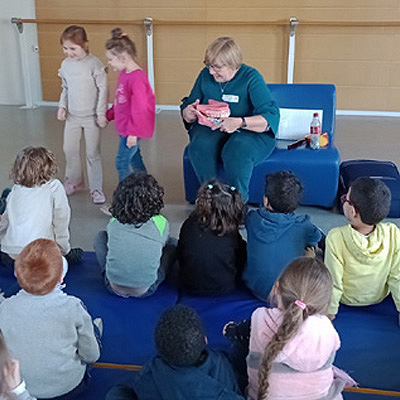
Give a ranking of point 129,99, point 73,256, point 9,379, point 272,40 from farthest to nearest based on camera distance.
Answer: point 272,40 → point 129,99 → point 73,256 → point 9,379

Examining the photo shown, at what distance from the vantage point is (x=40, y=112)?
23.7ft

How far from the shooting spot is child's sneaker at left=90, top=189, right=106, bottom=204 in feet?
13.9

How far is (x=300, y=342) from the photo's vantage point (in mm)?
1747

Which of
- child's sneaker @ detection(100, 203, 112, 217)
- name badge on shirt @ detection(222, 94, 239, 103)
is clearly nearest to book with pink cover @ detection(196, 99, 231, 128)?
name badge on shirt @ detection(222, 94, 239, 103)

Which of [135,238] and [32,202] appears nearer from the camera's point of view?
[135,238]

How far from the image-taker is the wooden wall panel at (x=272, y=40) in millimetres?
6727

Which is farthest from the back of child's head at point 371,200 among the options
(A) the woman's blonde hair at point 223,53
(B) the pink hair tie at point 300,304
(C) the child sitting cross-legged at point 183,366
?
(A) the woman's blonde hair at point 223,53

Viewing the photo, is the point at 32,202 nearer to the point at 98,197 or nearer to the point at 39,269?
the point at 39,269

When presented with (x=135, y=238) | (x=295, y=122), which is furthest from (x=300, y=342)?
(x=295, y=122)

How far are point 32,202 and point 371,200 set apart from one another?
1605 mm

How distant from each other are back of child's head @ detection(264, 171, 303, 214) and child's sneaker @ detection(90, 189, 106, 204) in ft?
6.04

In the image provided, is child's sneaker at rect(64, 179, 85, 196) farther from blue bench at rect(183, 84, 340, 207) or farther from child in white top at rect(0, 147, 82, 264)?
child in white top at rect(0, 147, 82, 264)

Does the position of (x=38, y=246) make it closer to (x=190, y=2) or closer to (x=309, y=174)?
(x=309, y=174)

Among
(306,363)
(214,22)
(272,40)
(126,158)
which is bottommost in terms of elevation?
(306,363)
